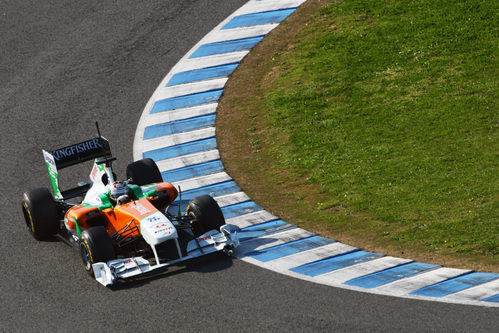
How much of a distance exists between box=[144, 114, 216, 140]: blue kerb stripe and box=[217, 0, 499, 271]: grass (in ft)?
1.46

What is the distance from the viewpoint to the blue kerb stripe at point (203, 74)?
21.2 m

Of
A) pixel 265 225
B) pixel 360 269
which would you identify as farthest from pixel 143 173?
pixel 360 269

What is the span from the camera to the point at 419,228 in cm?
1425

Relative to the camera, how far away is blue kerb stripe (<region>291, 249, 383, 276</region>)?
13.1 metres

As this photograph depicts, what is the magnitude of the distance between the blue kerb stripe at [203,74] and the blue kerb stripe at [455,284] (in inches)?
418

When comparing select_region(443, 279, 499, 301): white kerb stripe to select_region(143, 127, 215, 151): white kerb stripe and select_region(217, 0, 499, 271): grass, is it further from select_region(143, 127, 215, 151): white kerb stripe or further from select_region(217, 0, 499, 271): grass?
select_region(143, 127, 215, 151): white kerb stripe

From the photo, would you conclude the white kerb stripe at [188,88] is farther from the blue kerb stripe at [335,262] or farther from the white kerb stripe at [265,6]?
the blue kerb stripe at [335,262]

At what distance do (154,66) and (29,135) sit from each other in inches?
183

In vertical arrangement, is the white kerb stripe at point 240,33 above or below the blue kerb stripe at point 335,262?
above

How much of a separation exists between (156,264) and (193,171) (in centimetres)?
436

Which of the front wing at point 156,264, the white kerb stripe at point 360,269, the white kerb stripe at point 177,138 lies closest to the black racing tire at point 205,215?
the front wing at point 156,264

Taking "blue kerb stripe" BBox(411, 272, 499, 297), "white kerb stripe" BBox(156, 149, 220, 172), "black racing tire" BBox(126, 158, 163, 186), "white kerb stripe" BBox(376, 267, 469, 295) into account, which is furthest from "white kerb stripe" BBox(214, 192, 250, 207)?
"blue kerb stripe" BBox(411, 272, 499, 297)

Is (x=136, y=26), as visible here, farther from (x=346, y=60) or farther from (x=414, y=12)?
(x=414, y=12)

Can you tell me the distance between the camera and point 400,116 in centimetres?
1858
